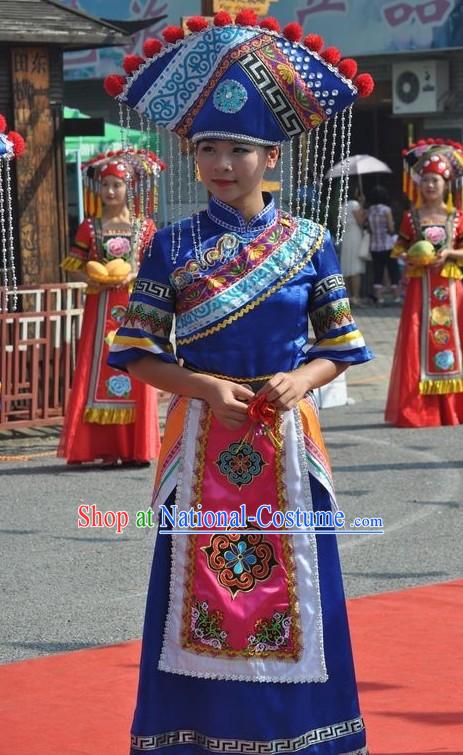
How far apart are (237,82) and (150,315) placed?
592 mm

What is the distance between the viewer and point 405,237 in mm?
9875

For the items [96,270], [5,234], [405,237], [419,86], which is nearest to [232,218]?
[96,270]

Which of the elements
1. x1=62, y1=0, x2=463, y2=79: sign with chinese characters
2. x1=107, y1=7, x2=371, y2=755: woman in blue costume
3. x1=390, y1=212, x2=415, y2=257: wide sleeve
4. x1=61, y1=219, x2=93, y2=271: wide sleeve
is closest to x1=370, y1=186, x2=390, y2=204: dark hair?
x1=62, y1=0, x2=463, y2=79: sign with chinese characters

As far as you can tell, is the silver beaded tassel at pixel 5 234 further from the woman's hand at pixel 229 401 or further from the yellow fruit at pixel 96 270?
the woman's hand at pixel 229 401

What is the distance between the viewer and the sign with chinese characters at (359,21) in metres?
19.5

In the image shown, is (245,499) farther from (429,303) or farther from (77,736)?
(429,303)

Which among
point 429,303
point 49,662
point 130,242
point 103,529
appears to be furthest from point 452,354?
point 49,662

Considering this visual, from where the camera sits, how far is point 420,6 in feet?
64.4

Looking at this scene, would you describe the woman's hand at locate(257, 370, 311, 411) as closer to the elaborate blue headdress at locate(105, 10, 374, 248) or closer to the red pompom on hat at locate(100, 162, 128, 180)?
the elaborate blue headdress at locate(105, 10, 374, 248)

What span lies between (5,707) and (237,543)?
1.33 metres

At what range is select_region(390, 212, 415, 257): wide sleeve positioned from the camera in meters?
9.81

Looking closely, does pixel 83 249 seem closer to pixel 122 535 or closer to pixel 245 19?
pixel 122 535

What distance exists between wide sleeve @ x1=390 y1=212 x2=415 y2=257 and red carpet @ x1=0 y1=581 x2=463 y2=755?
449 centimetres

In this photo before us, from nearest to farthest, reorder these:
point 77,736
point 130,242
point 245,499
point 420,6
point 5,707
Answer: point 245,499
point 77,736
point 5,707
point 130,242
point 420,6
